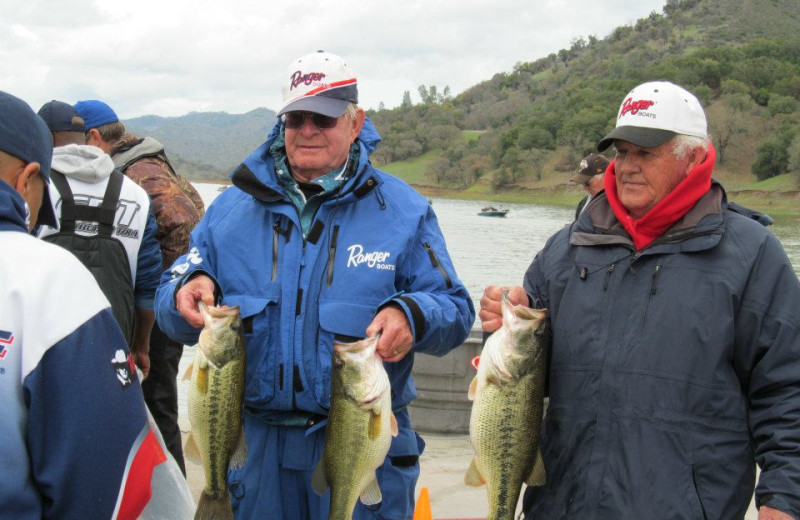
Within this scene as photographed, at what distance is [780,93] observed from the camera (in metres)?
92.6

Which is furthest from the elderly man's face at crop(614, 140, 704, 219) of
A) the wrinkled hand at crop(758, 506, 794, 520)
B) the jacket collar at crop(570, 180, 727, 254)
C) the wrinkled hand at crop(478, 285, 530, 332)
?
the wrinkled hand at crop(758, 506, 794, 520)

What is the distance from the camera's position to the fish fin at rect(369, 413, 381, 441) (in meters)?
2.89

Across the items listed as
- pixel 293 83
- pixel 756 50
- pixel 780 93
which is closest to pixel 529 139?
pixel 780 93

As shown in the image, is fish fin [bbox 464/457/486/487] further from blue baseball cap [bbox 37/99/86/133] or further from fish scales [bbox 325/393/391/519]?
blue baseball cap [bbox 37/99/86/133]

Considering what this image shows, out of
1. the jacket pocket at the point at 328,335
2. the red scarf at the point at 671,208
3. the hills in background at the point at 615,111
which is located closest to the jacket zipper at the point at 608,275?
the red scarf at the point at 671,208

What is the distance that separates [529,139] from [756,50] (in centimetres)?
4478

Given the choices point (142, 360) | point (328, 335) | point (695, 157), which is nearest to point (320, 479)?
point (328, 335)

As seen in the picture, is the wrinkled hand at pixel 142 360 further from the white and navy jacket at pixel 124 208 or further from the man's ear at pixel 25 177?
the man's ear at pixel 25 177

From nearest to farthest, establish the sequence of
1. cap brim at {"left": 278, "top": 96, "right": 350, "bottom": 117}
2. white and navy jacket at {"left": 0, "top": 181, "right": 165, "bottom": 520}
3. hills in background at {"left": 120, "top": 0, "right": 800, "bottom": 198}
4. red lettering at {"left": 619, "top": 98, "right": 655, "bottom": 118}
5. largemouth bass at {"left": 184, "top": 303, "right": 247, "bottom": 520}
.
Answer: white and navy jacket at {"left": 0, "top": 181, "right": 165, "bottom": 520}, largemouth bass at {"left": 184, "top": 303, "right": 247, "bottom": 520}, red lettering at {"left": 619, "top": 98, "right": 655, "bottom": 118}, cap brim at {"left": 278, "top": 96, "right": 350, "bottom": 117}, hills in background at {"left": 120, "top": 0, "right": 800, "bottom": 198}

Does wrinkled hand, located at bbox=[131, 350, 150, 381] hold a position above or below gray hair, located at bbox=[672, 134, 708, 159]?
below

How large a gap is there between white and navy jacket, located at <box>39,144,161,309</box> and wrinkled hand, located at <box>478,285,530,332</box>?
223 cm

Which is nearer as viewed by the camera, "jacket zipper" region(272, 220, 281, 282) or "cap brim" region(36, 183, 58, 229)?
"cap brim" region(36, 183, 58, 229)

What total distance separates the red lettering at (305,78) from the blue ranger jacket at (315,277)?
1.08ft

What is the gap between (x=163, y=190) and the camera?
4.93 m
